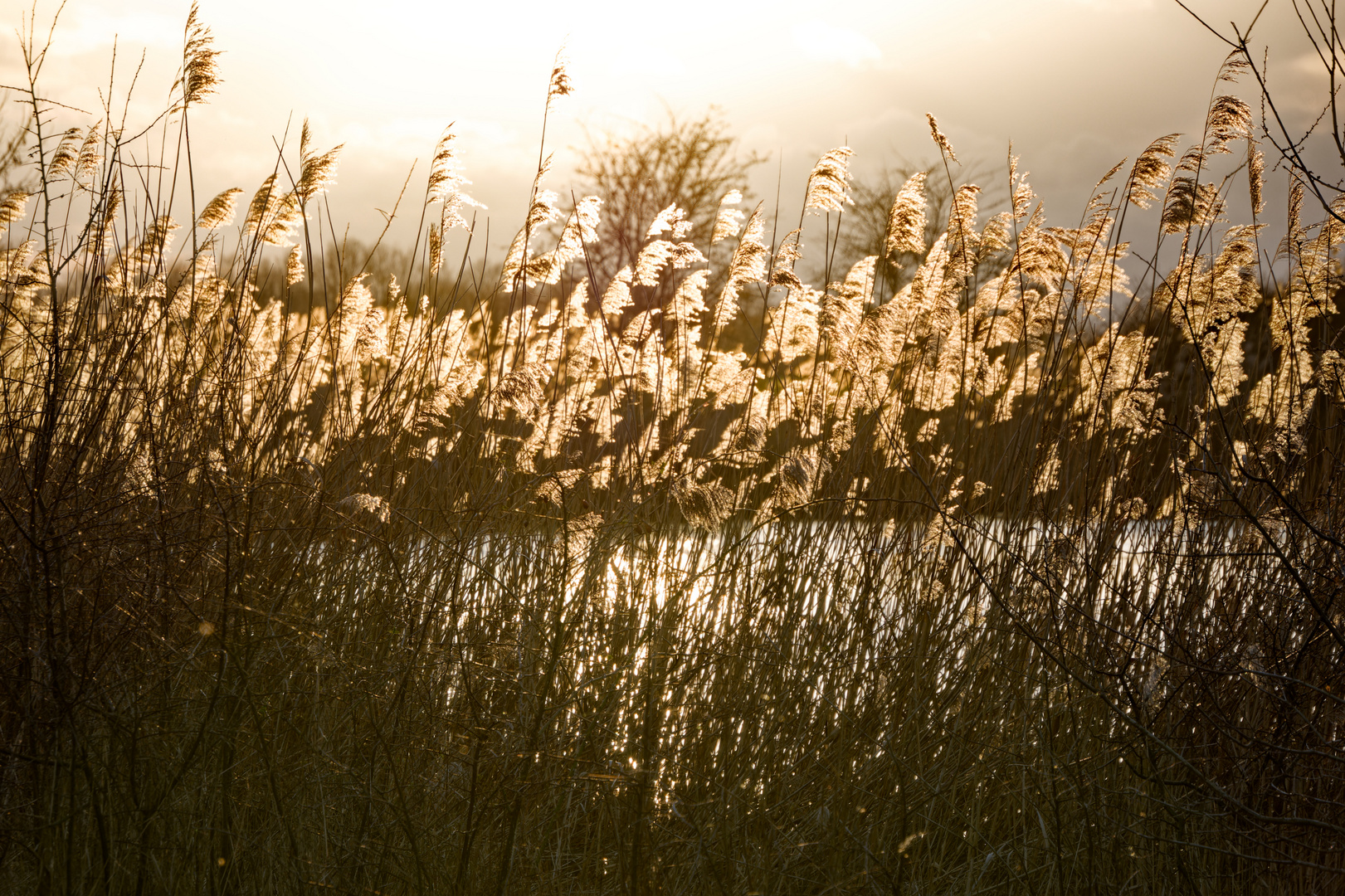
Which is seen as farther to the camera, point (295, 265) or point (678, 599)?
point (295, 265)

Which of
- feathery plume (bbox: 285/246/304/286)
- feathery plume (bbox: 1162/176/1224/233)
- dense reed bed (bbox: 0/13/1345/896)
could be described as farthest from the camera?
feathery plume (bbox: 285/246/304/286)

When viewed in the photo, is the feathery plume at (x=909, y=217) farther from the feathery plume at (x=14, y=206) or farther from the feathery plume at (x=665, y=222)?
the feathery plume at (x=14, y=206)

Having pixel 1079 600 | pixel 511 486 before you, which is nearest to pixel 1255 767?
pixel 1079 600

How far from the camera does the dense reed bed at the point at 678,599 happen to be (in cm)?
206

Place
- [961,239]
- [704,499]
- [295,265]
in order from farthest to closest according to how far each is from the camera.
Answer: [295,265], [961,239], [704,499]

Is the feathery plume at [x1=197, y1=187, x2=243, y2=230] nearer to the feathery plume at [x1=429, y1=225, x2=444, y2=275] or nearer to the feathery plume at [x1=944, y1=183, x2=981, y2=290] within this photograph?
the feathery plume at [x1=429, y1=225, x2=444, y2=275]

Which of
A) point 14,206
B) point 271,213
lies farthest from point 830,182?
point 14,206

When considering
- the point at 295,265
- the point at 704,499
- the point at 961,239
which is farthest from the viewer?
the point at 295,265

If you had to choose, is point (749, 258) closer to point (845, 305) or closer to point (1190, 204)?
point (845, 305)

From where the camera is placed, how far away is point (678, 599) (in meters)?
2.97

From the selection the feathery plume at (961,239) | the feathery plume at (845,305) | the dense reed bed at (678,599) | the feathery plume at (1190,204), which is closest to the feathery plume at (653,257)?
the dense reed bed at (678,599)

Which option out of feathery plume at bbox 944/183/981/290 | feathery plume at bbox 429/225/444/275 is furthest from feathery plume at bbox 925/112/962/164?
feathery plume at bbox 429/225/444/275

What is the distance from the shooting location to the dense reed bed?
6.75 feet

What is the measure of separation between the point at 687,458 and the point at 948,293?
128cm
